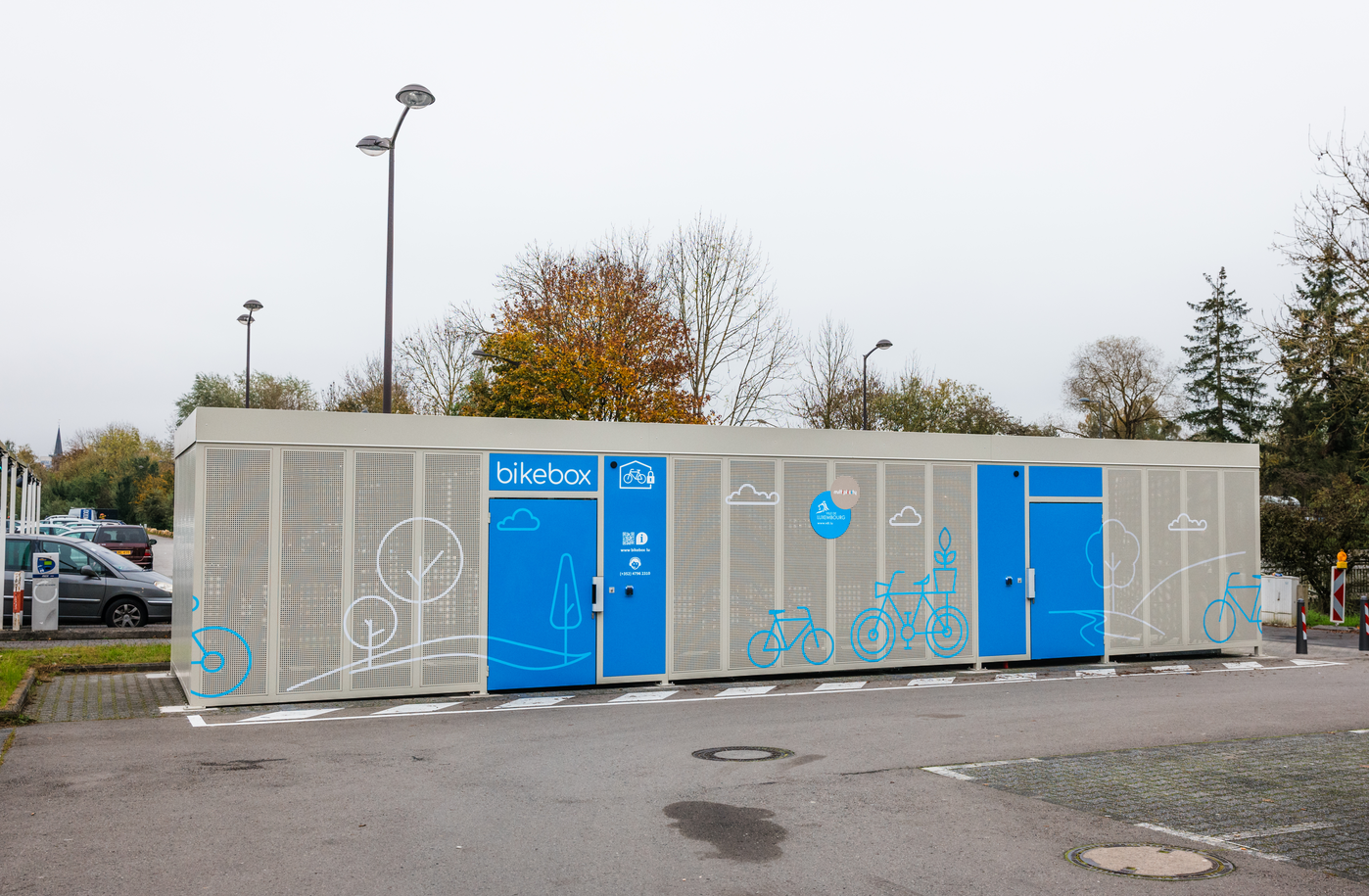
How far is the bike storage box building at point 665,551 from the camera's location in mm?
11414

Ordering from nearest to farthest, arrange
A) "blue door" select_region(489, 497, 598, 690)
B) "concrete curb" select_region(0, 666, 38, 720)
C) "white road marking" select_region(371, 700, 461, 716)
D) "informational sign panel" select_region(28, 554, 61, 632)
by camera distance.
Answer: "concrete curb" select_region(0, 666, 38, 720), "white road marking" select_region(371, 700, 461, 716), "blue door" select_region(489, 497, 598, 690), "informational sign panel" select_region(28, 554, 61, 632)

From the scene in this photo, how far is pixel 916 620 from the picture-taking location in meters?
14.1

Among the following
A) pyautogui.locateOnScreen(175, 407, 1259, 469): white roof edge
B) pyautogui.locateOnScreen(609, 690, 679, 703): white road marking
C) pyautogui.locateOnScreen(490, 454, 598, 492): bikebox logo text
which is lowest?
pyautogui.locateOnScreen(609, 690, 679, 703): white road marking

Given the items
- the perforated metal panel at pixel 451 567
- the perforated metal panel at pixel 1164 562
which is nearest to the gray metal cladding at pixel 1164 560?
the perforated metal panel at pixel 1164 562

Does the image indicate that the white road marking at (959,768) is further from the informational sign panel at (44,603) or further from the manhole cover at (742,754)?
the informational sign panel at (44,603)

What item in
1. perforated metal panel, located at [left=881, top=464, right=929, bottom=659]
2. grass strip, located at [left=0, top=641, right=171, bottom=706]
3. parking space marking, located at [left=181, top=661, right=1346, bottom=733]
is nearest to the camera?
parking space marking, located at [left=181, top=661, right=1346, bottom=733]

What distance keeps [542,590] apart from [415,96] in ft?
24.5

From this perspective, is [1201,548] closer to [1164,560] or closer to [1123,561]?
[1164,560]

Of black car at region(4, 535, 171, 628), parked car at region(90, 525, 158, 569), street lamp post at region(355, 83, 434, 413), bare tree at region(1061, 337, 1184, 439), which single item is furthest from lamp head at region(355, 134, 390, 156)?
bare tree at region(1061, 337, 1184, 439)

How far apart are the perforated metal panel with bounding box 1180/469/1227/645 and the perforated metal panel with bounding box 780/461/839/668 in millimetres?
5608

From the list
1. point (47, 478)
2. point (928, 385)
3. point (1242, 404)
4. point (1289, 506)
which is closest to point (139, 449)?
point (47, 478)

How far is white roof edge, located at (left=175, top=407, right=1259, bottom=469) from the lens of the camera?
1143 cm

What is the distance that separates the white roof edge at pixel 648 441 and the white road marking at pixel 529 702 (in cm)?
268

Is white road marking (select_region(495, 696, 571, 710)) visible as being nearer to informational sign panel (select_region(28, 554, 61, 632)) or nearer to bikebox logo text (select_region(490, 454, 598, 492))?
bikebox logo text (select_region(490, 454, 598, 492))
